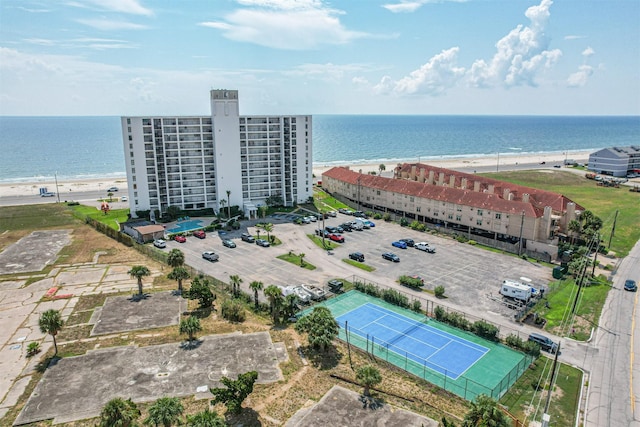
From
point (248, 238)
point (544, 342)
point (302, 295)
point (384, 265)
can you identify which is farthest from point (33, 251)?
point (544, 342)

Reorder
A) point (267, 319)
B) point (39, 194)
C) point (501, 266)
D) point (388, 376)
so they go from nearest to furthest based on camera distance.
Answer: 1. point (388, 376)
2. point (267, 319)
3. point (501, 266)
4. point (39, 194)

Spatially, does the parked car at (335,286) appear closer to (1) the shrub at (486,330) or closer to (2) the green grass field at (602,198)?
(1) the shrub at (486,330)

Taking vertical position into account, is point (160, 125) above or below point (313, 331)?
above

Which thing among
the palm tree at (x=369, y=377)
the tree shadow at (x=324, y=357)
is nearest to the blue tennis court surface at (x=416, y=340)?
the tree shadow at (x=324, y=357)

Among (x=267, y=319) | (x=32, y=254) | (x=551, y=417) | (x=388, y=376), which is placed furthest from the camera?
(x=32, y=254)

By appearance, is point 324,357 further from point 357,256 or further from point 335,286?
point 357,256

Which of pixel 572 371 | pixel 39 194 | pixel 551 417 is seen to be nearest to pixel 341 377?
pixel 551 417

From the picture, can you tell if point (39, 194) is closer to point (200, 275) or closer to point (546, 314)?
point (200, 275)
